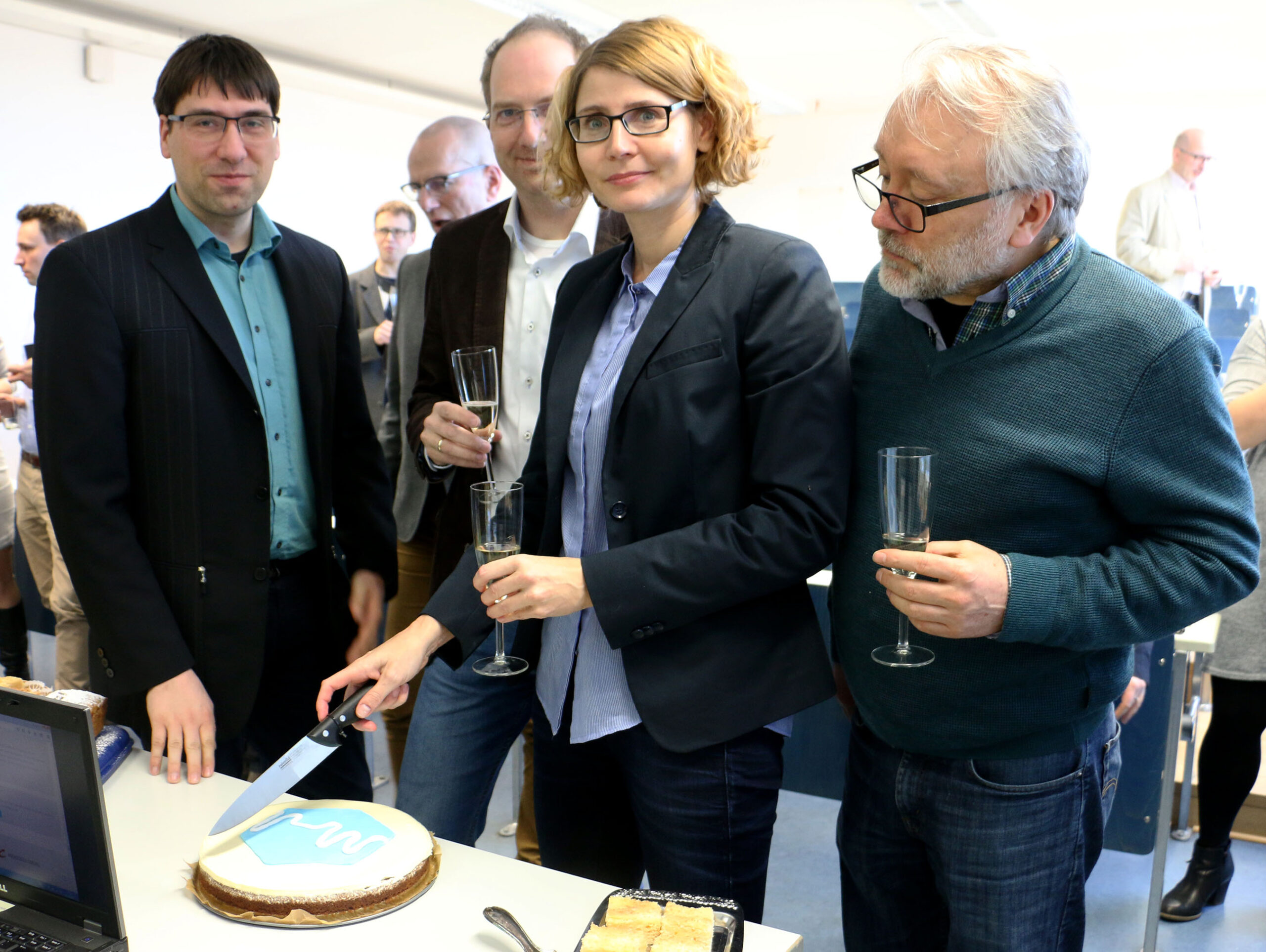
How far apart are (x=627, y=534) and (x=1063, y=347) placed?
2.02 ft

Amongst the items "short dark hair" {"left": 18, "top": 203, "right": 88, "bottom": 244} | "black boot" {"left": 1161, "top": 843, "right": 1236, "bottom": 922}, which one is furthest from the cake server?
"short dark hair" {"left": 18, "top": 203, "right": 88, "bottom": 244}

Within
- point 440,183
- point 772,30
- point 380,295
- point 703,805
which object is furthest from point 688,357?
point 772,30

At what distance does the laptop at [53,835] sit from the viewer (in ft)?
3.58

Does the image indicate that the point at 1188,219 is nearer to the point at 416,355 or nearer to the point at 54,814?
the point at 416,355

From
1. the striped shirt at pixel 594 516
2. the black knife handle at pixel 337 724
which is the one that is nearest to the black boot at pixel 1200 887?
the striped shirt at pixel 594 516

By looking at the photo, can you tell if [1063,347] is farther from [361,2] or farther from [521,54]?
[361,2]

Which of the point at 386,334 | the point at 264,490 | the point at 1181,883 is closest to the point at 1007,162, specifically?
the point at 264,490

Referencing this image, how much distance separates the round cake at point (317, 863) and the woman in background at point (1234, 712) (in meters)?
2.12

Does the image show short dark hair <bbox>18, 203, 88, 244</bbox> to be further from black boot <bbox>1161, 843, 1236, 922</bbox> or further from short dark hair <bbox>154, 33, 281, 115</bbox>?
black boot <bbox>1161, 843, 1236, 922</bbox>

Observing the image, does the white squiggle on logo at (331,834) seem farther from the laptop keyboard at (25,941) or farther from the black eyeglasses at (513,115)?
the black eyeglasses at (513,115)

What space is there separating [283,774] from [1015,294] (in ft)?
3.57

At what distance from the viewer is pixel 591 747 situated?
1646 mm

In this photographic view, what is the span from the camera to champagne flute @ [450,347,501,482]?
1775 mm

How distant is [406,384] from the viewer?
269 cm
